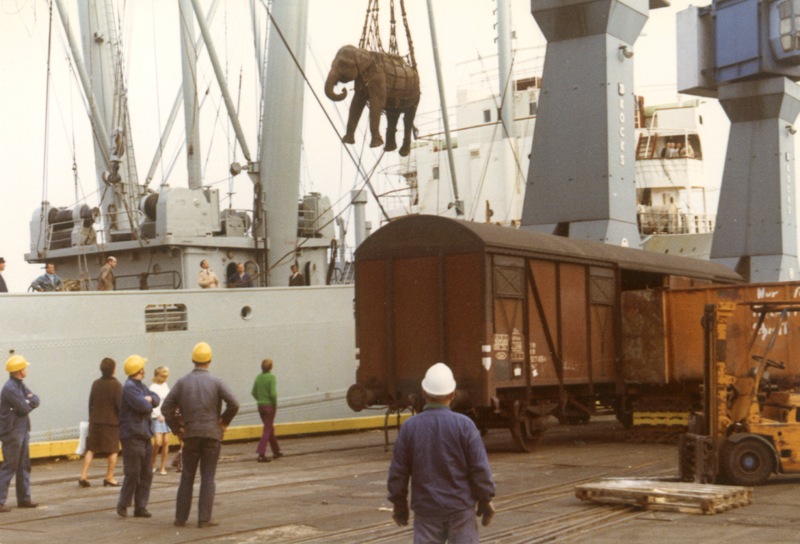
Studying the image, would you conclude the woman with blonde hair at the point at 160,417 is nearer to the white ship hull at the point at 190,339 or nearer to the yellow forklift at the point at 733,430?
the white ship hull at the point at 190,339

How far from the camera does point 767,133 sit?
81.7ft

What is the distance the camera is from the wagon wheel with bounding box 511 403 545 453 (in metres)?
16.4

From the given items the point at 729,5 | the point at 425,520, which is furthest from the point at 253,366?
the point at 425,520

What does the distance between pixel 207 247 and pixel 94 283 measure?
329 cm

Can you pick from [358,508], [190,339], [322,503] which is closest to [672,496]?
[358,508]

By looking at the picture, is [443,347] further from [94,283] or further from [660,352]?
[94,283]

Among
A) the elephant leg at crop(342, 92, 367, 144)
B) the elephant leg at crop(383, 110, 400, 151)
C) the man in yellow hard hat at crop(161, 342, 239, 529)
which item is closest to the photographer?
the man in yellow hard hat at crop(161, 342, 239, 529)

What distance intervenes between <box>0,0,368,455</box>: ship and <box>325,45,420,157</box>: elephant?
2909mm

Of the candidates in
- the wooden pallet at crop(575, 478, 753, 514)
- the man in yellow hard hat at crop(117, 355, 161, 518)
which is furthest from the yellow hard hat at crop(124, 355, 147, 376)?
the wooden pallet at crop(575, 478, 753, 514)

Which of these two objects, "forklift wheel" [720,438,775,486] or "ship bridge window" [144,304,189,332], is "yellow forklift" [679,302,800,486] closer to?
"forklift wheel" [720,438,775,486]

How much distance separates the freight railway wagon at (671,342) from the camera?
17125 mm

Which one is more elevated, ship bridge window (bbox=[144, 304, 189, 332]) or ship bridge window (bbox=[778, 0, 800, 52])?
ship bridge window (bbox=[778, 0, 800, 52])

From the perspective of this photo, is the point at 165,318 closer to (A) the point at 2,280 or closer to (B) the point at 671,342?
(A) the point at 2,280

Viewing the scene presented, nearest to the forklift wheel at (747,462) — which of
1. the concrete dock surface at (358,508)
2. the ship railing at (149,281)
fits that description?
the concrete dock surface at (358,508)
